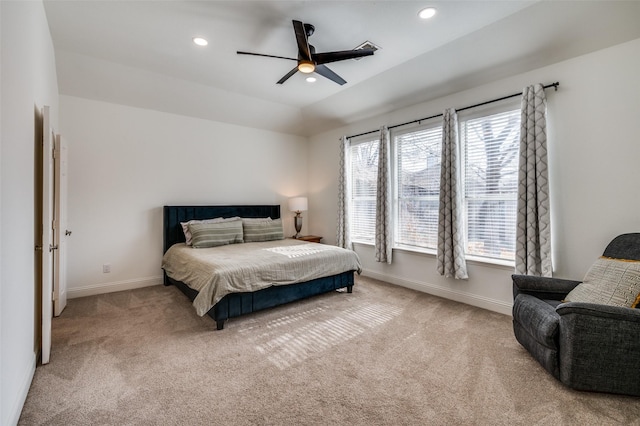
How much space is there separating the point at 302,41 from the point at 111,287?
4.07 metres

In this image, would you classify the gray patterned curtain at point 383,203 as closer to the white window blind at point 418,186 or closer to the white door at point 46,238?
the white window blind at point 418,186

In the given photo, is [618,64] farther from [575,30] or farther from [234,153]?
[234,153]

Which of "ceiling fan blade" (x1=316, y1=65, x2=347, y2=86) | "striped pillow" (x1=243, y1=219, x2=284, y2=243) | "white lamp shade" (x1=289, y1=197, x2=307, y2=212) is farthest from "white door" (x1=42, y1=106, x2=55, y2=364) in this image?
"white lamp shade" (x1=289, y1=197, x2=307, y2=212)

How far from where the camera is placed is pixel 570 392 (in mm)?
1888

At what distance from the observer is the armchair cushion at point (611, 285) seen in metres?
1.95

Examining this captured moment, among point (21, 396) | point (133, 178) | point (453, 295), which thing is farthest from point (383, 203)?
point (21, 396)

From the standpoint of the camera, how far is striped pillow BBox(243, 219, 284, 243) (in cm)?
464

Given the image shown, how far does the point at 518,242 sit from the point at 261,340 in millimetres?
2819

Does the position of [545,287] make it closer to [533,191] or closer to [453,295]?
[533,191]

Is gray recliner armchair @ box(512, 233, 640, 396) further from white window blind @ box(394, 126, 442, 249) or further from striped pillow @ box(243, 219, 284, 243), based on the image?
striped pillow @ box(243, 219, 284, 243)

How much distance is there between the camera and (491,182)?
3.42 meters

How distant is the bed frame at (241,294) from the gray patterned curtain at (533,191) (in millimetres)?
2066

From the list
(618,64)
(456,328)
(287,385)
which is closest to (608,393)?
(456,328)

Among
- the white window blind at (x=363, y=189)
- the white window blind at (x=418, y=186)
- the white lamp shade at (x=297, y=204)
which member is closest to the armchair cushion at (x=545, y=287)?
the white window blind at (x=418, y=186)
